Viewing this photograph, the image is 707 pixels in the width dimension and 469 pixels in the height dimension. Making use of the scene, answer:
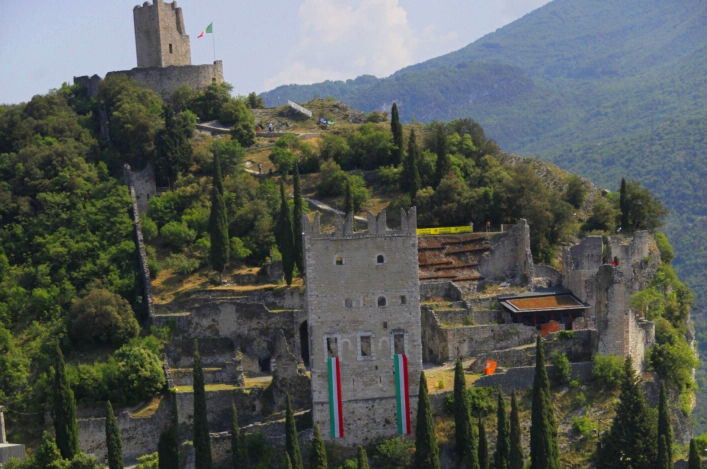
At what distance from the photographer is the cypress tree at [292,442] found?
46.1 meters

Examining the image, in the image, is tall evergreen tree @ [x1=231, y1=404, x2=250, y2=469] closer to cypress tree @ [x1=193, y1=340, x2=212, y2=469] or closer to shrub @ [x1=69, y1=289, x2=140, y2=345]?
cypress tree @ [x1=193, y1=340, x2=212, y2=469]

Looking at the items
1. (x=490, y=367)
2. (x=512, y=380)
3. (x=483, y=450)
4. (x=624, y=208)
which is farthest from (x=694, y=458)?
(x=624, y=208)

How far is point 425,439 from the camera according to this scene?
4709 centimetres

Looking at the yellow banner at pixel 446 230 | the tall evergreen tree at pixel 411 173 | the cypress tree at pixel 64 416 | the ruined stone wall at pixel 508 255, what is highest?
the tall evergreen tree at pixel 411 173

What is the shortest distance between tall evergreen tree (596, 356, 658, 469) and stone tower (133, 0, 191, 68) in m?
48.3

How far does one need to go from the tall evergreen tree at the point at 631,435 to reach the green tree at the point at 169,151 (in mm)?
34406

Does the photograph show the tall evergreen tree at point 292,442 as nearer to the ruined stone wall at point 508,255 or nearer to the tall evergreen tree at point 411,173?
the ruined stone wall at point 508,255

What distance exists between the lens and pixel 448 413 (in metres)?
49.2

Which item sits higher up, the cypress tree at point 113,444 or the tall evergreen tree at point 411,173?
the tall evergreen tree at point 411,173

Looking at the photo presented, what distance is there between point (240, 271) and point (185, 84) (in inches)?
990

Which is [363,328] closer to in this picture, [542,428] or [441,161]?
[542,428]

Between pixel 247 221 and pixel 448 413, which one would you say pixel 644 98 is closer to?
pixel 247 221

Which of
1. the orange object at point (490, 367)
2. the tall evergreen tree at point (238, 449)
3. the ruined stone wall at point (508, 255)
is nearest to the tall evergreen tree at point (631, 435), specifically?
the orange object at point (490, 367)

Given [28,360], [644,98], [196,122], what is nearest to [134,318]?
[28,360]
